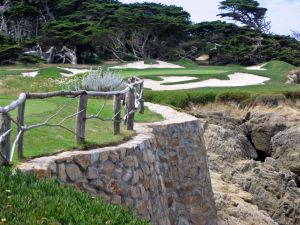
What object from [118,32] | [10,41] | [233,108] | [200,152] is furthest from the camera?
[118,32]

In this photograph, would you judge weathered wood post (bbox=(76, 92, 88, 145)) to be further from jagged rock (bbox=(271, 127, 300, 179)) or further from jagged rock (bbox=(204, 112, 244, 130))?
jagged rock (bbox=(204, 112, 244, 130))

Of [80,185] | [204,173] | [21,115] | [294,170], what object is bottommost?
[294,170]

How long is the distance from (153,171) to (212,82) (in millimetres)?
19186

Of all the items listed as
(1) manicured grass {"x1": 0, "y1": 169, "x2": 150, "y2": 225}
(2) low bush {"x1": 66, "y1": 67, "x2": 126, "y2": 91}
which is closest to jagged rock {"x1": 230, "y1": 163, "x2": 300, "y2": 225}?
(2) low bush {"x1": 66, "y1": 67, "x2": 126, "y2": 91}

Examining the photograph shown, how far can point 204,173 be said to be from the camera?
12500 millimetres

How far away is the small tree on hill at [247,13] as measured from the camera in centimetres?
5894

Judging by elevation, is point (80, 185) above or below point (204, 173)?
above

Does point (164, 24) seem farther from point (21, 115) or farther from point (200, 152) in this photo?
point (21, 115)

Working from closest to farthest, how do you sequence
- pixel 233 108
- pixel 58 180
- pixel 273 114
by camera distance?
1. pixel 58 180
2. pixel 273 114
3. pixel 233 108

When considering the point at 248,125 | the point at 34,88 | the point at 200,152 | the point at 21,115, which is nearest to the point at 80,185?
the point at 21,115

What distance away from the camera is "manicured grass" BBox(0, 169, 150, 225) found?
5.53m

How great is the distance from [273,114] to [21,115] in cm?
1533

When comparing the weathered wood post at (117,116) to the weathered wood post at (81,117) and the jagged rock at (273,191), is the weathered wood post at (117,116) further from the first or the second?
the jagged rock at (273,191)

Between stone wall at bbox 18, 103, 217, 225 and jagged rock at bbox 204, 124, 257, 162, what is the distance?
3529 millimetres
